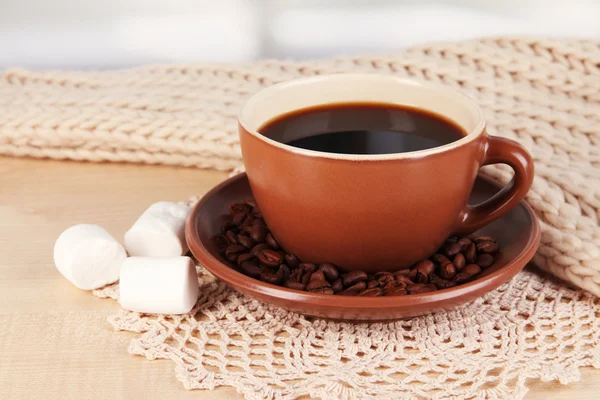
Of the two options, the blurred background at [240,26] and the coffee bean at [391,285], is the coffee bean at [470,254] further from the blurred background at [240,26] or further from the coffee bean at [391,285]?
the blurred background at [240,26]

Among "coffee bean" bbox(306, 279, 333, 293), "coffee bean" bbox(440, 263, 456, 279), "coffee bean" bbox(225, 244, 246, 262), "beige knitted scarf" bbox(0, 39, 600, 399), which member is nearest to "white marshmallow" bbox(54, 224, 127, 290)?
"beige knitted scarf" bbox(0, 39, 600, 399)

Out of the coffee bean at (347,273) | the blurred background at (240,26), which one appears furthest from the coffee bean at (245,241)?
the blurred background at (240,26)

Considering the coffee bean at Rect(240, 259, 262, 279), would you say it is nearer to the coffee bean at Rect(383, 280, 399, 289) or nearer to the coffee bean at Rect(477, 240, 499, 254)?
the coffee bean at Rect(383, 280, 399, 289)

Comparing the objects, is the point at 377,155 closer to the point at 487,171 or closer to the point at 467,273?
the point at 467,273

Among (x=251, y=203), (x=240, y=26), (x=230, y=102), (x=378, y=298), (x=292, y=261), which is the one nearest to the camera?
(x=378, y=298)

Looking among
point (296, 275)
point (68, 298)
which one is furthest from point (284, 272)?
point (68, 298)

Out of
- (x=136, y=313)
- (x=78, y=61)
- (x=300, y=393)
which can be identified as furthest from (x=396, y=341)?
(x=78, y=61)

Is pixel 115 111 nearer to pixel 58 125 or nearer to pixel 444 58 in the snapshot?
pixel 58 125
